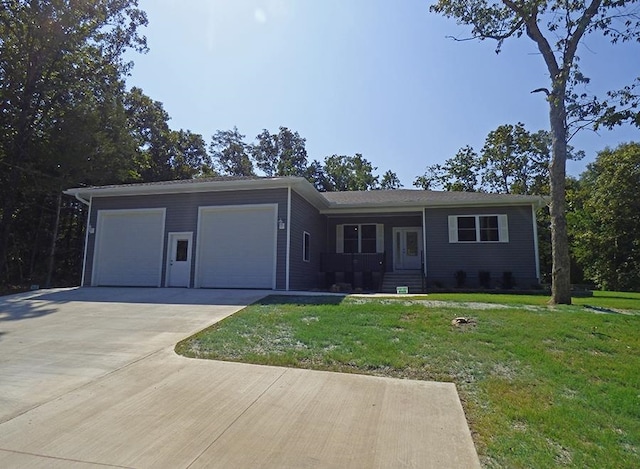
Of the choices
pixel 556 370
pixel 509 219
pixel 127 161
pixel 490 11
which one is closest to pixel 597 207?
pixel 509 219

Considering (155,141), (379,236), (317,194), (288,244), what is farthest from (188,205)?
(155,141)

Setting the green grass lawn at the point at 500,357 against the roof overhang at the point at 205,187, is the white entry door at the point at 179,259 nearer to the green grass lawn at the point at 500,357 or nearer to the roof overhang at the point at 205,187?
the roof overhang at the point at 205,187

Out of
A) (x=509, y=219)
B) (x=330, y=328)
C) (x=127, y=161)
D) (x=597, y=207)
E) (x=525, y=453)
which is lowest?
(x=525, y=453)

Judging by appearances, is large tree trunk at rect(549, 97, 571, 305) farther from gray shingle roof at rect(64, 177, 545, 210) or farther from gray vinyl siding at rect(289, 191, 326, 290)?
gray vinyl siding at rect(289, 191, 326, 290)

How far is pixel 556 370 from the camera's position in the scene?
14.6 feet

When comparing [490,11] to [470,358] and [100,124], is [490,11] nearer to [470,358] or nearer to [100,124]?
[470,358]

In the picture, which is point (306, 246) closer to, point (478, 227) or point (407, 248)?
point (407, 248)

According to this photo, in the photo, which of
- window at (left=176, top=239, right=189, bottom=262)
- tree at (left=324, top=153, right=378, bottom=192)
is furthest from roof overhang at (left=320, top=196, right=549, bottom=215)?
tree at (left=324, top=153, right=378, bottom=192)

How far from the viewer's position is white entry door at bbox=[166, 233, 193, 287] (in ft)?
41.3

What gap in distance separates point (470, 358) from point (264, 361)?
2563 millimetres

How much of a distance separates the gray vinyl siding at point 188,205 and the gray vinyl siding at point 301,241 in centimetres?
43

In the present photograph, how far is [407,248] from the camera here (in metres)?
16.1

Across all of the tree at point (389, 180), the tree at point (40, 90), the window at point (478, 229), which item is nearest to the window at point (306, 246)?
the window at point (478, 229)

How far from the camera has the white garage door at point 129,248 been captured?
42.9ft
